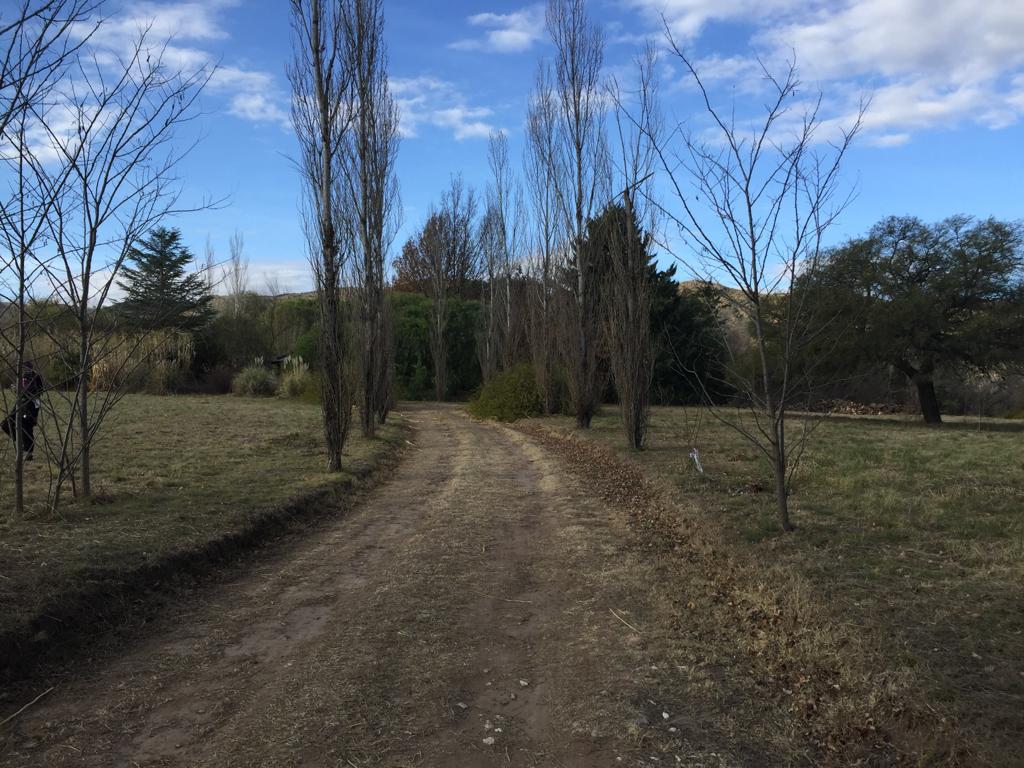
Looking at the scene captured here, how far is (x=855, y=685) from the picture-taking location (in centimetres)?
358

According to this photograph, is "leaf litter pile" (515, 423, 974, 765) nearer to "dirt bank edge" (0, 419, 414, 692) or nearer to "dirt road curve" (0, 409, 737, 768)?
"dirt road curve" (0, 409, 737, 768)

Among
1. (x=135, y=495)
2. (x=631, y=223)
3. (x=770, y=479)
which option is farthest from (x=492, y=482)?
(x=631, y=223)

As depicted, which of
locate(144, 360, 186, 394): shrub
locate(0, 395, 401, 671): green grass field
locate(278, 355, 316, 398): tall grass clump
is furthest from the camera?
locate(144, 360, 186, 394): shrub

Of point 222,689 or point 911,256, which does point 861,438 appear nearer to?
point 911,256

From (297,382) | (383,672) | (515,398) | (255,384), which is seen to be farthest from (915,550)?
(255,384)

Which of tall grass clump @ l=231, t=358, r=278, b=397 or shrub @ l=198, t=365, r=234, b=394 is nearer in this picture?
tall grass clump @ l=231, t=358, r=278, b=397

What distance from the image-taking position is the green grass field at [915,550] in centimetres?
337

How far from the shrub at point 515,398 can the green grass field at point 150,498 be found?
22.7 ft

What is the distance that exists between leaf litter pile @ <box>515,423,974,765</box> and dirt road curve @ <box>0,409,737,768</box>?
0.45 m

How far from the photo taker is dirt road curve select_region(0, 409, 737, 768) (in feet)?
10.0

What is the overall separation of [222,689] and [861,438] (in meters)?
15.1

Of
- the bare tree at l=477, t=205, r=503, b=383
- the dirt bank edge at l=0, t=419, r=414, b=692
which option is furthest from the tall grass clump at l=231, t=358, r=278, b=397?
the dirt bank edge at l=0, t=419, r=414, b=692

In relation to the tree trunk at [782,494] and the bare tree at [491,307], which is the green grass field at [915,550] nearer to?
the tree trunk at [782,494]

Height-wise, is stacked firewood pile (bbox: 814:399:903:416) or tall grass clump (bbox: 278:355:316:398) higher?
tall grass clump (bbox: 278:355:316:398)
